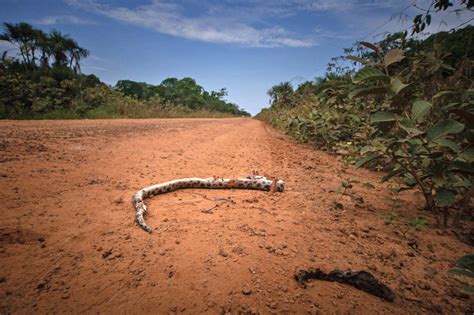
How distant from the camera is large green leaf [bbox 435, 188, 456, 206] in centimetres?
158

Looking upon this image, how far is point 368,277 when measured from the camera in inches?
51.4

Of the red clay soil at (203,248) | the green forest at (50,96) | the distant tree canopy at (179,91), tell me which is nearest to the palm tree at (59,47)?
the green forest at (50,96)

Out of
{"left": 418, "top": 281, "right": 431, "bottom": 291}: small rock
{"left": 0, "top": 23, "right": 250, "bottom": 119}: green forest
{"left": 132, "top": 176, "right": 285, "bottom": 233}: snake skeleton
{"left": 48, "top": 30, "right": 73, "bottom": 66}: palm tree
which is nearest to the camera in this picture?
{"left": 418, "top": 281, "right": 431, "bottom": 291}: small rock

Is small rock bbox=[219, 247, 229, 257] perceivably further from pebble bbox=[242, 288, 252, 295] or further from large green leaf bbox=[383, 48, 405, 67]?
large green leaf bbox=[383, 48, 405, 67]

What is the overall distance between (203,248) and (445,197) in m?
1.76

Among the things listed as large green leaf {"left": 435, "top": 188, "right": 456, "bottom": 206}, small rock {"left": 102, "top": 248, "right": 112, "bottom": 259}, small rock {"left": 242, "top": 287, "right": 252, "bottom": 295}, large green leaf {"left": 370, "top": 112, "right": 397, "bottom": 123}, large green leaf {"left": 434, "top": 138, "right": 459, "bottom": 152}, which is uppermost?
large green leaf {"left": 370, "top": 112, "right": 397, "bottom": 123}

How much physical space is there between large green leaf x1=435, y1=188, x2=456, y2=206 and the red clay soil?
393 millimetres

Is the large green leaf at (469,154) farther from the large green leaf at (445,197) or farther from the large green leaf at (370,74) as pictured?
the large green leaf at (370,74)

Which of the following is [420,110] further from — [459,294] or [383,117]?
[459,294]

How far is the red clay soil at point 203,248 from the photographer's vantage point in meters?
1.20

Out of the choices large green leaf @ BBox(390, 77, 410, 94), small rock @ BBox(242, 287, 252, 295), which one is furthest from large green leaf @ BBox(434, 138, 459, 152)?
small rock @ BBox(242, 287, 252, 295)

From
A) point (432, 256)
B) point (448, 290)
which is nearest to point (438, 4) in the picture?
point (432, 256)

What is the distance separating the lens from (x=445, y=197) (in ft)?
5.34

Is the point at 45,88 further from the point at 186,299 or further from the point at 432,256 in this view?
the point at 432,256
